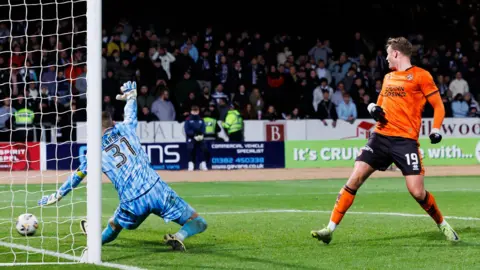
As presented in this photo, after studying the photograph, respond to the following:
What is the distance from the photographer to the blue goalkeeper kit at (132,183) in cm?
978

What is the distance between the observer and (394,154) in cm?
1035

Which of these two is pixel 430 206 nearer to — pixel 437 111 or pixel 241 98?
pixel 437 111

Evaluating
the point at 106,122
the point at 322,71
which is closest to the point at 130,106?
the point at 106,122

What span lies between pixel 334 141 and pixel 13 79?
9.91 metres

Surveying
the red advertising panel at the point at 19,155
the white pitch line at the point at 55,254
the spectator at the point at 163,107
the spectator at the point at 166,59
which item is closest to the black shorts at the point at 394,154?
the white pitch line at the point at 55,254

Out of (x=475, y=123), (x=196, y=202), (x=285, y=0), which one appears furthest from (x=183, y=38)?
(x=196, y=202)

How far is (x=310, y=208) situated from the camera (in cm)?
1542

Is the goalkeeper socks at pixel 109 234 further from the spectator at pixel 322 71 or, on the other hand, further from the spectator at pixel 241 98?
the spectator at pixel 322 71

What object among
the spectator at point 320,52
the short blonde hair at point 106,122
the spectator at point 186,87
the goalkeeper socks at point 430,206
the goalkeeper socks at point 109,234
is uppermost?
the spectator at point 320,52

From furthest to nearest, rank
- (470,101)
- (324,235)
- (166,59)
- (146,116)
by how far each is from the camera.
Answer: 1. (470,101)
2. (166,59)
3. (146,116)
4. (324,235)

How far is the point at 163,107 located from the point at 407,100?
62.7 ft

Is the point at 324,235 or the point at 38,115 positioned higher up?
the point at 38,115

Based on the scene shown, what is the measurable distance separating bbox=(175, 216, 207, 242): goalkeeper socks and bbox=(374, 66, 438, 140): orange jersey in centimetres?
227

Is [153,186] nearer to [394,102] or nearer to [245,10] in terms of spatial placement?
[394,102]
